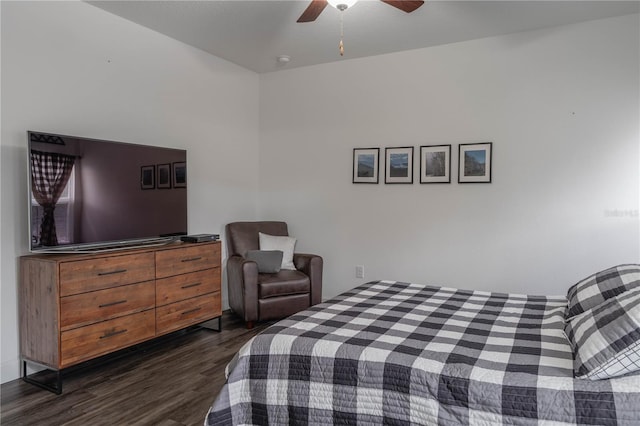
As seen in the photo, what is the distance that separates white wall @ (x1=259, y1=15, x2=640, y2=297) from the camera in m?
3.47

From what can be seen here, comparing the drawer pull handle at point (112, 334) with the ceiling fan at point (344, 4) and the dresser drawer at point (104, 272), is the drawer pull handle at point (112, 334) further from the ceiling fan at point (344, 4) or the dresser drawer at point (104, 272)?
the ceiling fan at point (344, 4)

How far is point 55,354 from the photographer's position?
263 centimetres

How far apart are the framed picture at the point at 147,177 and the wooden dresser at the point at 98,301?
1.73 feet

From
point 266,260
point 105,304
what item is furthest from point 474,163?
point 105,304

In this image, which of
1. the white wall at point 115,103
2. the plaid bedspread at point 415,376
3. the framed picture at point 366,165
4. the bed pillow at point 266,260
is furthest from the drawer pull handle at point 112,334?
the framed picture at point 366,165

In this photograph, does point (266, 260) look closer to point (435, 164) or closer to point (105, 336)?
point (105, 336)

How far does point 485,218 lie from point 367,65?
6.48 ft

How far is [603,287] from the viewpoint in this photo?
6.87 feet

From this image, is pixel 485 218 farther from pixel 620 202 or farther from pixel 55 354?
pixel 55 354

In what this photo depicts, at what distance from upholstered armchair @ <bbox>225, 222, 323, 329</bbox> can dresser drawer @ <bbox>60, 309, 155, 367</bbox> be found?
892mm

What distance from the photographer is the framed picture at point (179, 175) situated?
146 inches

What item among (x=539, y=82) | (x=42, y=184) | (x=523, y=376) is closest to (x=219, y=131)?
(x=42, y=184)

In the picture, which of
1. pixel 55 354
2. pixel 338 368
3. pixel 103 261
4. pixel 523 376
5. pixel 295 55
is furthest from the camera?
pixel 295 55

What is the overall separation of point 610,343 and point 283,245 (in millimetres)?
3306
